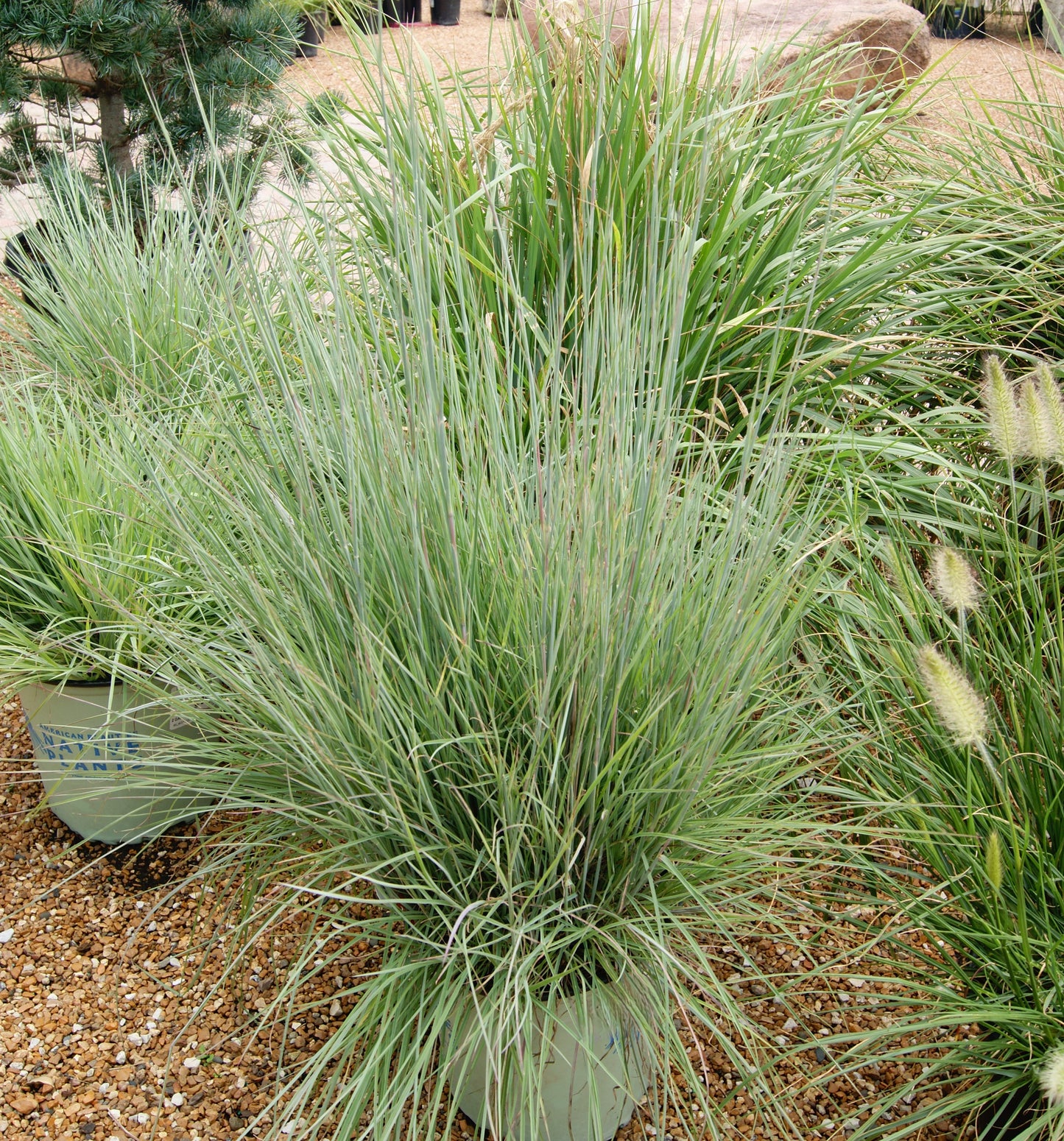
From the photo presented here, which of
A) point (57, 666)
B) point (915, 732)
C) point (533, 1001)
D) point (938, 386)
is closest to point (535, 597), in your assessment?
point (533, 1001)

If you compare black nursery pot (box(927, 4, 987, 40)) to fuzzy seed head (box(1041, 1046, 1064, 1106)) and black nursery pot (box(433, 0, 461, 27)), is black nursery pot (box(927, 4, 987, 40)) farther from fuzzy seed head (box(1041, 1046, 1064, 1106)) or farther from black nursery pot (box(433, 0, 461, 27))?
fuzzy seed head (box(1041, 1046, 1064, 1106))

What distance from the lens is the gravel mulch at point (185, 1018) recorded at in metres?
1.56

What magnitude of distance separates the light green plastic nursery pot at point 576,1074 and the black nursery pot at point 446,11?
10.5 metres

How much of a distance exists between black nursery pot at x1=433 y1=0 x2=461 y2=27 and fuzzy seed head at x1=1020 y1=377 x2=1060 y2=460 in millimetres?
10255

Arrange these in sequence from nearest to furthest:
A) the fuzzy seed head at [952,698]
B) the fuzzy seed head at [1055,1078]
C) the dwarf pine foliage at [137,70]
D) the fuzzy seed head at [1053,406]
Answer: the fuzzy seed head at [1055,1078] < the fuzzy seed head at [952,698] < the fuzzy seed head at [1053,406] < the dwarf pine foliage at [137,70]

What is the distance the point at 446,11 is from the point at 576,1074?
34.7 ft

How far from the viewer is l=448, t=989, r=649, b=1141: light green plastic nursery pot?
129 cm

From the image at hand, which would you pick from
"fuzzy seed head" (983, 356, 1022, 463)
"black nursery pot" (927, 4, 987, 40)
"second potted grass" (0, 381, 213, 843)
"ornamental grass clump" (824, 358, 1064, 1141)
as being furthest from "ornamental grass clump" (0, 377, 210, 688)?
"black nursery pot" (927, 4, 987, 40)

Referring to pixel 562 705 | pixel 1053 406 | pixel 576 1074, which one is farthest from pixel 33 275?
pixel 1053 406

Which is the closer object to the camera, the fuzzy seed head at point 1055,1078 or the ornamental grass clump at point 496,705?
the fuzzy seed head at point 1055,1078

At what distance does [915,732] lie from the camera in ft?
5.24

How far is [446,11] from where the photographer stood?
10.2 metres

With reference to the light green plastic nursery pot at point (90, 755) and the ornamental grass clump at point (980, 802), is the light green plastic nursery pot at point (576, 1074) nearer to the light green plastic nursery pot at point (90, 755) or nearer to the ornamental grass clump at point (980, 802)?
the ornamental grass clump at point (980, 802)

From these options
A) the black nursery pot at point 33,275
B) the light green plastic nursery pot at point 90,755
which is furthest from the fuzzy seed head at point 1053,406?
the black nursery pot at point 33,275
